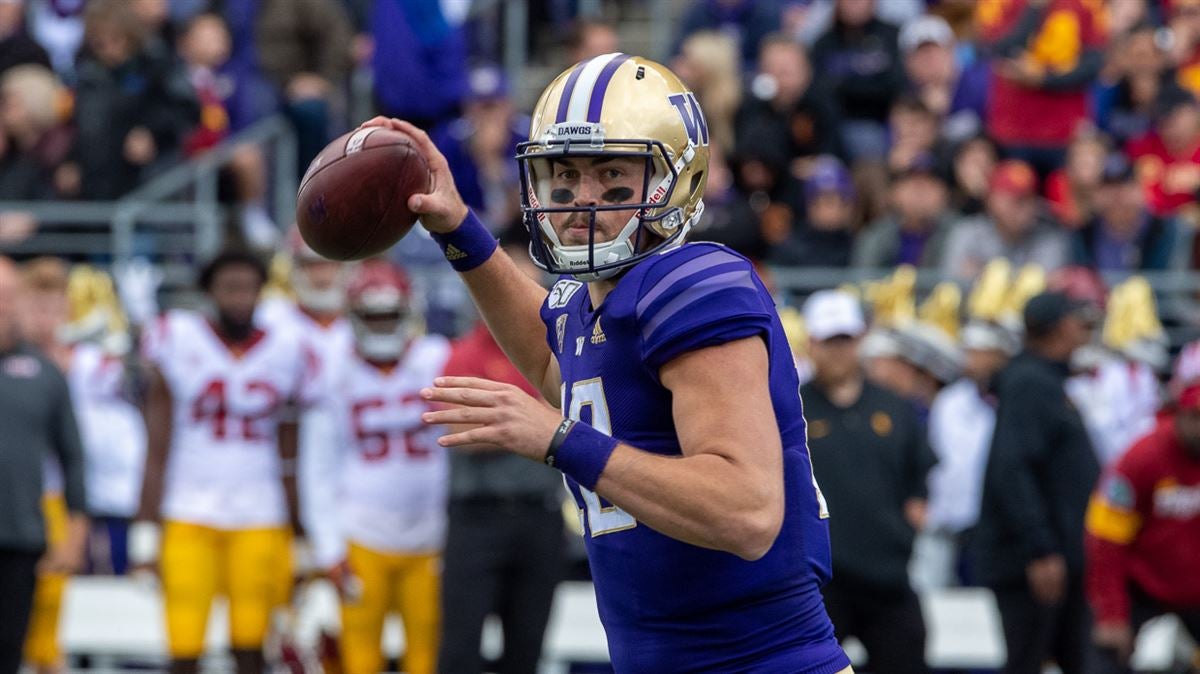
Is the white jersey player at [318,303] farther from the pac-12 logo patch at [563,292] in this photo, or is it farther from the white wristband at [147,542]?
the pac-12 logo patch at [563,292]

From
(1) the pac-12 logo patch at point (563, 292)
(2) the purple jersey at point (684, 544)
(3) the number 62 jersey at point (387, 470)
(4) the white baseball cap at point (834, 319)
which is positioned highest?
(1) the pac-12 logo patch at point (563, 292)

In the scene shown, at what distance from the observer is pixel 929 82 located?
11383mm

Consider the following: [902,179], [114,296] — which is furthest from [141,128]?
[902,179]

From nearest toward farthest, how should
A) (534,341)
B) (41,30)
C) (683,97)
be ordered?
(683,97)
(534,341)
(41,30)

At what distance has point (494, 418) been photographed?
3.11 m

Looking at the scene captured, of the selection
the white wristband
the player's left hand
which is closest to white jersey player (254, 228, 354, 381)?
the white wristband

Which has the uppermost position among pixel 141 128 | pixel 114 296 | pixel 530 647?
pixel 141 128

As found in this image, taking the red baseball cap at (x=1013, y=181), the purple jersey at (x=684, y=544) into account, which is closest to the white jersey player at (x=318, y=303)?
the red baseball cap at (x=1013, y=181)

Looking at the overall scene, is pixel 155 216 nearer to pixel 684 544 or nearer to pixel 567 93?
pixel 567 93

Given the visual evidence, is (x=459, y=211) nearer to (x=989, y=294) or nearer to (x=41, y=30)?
(x=989, y=294)

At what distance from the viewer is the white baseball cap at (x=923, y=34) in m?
11.4

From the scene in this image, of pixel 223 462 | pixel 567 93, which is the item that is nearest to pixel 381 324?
pixel 223 462

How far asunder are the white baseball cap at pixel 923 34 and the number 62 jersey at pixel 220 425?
4.98 meters

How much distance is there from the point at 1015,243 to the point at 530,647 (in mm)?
4110
